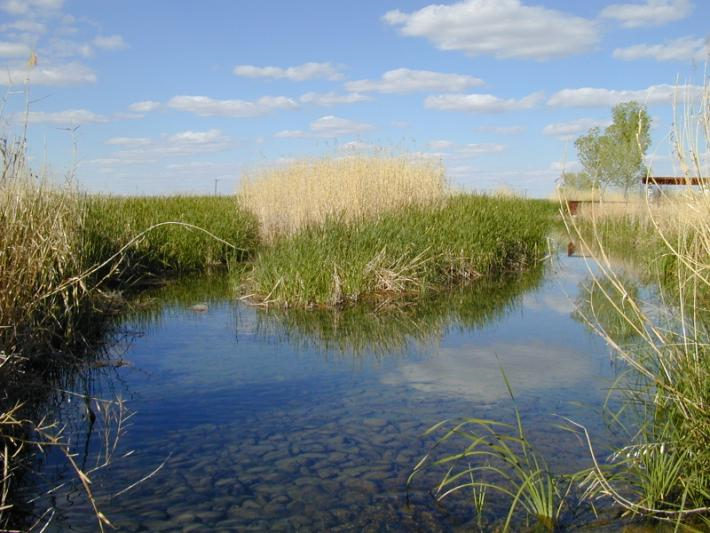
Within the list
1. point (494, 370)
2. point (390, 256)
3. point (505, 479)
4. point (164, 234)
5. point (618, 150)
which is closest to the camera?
point (505, 479)

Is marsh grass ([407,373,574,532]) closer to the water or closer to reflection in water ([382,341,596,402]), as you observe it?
the water

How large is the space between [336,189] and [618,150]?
17275mm

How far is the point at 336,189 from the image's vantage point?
11281mm

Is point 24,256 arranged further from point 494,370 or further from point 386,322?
point 386,322

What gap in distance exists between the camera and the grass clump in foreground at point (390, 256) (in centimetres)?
834

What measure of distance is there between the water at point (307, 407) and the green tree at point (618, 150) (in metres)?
13.1

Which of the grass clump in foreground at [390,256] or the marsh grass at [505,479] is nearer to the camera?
the marsh grass at [505,479]

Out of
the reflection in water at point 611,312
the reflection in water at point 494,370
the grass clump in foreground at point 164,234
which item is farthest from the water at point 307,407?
the grass clump in foreground at point 164,234

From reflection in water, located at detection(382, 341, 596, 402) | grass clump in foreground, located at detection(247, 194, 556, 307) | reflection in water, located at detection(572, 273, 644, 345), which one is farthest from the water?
grass clump in foreground, located at detection(247, 194, 556, 307)

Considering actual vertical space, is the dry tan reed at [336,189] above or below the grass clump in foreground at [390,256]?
above

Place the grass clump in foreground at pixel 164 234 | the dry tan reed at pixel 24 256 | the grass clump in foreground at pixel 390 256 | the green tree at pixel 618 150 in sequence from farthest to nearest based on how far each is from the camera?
the green tree at pixel 618 150 < the grass clump in foreground at pixel 164 234 < the grass clump in foreground at pixel 390 256 < the dry tan reed at pixel 24 256

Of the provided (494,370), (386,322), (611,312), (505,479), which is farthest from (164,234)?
(505,479)

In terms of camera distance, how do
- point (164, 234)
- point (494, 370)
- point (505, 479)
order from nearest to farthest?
point (505, 479) → point (494, 370) → point (164, 234)

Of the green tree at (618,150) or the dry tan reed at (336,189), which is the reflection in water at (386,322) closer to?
the dry tan reed at (336,189)
